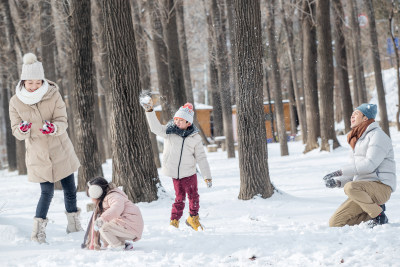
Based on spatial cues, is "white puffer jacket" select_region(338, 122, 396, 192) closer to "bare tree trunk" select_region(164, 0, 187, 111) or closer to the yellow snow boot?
the yellow snow boot

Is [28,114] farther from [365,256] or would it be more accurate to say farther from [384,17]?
[384,17]

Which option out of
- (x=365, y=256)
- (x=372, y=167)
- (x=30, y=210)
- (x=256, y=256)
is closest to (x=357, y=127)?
(x=372, y=167)

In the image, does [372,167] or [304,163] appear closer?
[372,167]

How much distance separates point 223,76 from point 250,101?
1119cm

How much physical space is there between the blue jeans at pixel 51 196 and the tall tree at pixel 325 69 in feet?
33.8

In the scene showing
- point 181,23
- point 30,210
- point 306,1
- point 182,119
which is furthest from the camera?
point 181,23

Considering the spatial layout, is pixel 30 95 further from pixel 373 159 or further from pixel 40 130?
pixel 373 159

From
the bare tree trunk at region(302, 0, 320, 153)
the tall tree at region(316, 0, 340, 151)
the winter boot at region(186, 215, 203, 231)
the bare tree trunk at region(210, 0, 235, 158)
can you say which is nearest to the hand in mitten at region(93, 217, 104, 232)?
the winter boot at region(186, 215, 203, 231)

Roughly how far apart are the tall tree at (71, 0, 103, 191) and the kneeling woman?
5.15m

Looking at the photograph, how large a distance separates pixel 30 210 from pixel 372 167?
6.33 metres

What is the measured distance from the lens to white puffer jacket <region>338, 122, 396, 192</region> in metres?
5.06

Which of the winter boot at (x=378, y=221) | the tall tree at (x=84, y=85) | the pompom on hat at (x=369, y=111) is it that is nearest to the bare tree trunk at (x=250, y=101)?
the pompom on hat at (x=369, y=111)

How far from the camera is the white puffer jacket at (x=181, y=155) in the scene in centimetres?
591

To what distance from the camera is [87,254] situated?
14.6 feet
